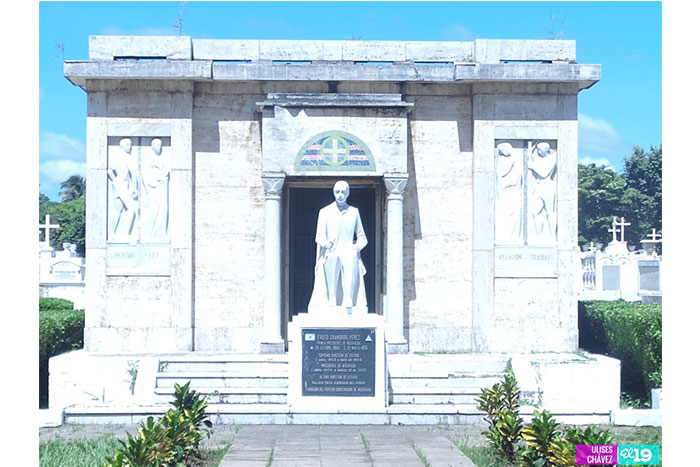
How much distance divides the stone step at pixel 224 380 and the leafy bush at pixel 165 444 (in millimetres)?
3945

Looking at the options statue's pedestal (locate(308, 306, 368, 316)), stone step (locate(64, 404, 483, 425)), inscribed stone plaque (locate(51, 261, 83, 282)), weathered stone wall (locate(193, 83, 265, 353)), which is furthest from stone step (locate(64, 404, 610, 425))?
inscribed stone plaque (locate(51, 261, 83, 282))

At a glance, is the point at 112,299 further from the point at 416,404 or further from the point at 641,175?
the point at 641,175

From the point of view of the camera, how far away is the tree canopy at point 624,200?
56.8 m

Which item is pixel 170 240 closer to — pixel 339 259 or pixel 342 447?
pixel 339 259

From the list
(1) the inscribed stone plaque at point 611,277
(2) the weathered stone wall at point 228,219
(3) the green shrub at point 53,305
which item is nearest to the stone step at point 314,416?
(2) the weathered stone wall at point 228,219

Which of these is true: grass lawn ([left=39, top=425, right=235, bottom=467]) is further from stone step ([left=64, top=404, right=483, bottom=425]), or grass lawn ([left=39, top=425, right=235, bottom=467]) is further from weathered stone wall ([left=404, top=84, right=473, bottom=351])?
weathered stone wall ([left=404, top=84, right=473, bottom=351])

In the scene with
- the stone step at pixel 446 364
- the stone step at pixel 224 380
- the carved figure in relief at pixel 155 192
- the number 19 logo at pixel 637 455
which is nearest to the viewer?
the number 19 logo at pixel 637 455

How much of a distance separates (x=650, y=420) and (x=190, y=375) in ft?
23.2

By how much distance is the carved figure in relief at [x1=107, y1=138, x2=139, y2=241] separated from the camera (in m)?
16.5

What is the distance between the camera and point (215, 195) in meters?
16.9

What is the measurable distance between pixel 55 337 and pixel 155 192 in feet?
10.4

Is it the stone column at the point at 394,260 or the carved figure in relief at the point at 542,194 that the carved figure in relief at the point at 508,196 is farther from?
the stone column at the point at 394,260

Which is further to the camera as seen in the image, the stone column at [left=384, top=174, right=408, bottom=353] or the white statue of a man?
the stone column at [left=384, top=174, right=408, bottom=353]

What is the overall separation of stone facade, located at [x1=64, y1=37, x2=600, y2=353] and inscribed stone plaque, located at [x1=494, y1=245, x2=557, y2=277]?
40mm
